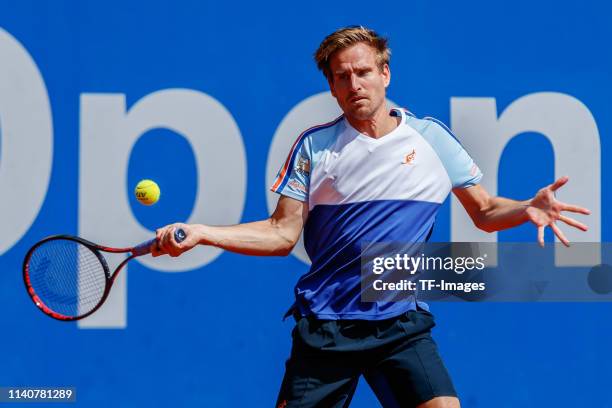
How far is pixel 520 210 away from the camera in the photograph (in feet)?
12.1

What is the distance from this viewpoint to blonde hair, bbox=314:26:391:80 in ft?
12.4

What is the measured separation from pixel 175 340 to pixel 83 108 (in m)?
1.11

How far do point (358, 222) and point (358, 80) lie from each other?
489 millimetres

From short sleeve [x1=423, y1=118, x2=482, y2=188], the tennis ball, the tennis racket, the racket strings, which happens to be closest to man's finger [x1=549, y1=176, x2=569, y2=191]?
short sleeve [x1=423, y1=118, x2=482, y2=188]

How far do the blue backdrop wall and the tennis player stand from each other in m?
1.02

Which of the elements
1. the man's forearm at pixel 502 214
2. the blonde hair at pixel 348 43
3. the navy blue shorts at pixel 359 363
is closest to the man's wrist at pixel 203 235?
the navy blue shorts at pixel 359 363

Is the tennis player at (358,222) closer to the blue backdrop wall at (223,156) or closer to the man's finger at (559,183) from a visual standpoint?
the man's finger at (559,183)

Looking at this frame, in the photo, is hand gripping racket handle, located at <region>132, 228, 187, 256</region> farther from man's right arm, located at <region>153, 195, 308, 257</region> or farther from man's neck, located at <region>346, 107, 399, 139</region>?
man's neck, located at <region>346, 107, 399, 139</region>

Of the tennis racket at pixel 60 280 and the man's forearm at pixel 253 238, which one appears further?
the tennis racket at pixel 60 280

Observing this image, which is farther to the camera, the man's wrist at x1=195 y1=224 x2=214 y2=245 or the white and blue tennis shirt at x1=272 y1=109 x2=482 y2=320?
the white and blue tennis shirt at x1=272 y1=109 x2=482 y2=320

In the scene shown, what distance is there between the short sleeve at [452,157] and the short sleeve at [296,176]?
17.3 inches

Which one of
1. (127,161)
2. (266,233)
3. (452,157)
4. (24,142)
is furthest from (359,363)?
(24,142)

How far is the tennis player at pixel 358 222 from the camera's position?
11.9 ft

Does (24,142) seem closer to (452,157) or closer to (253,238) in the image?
(253,238)
